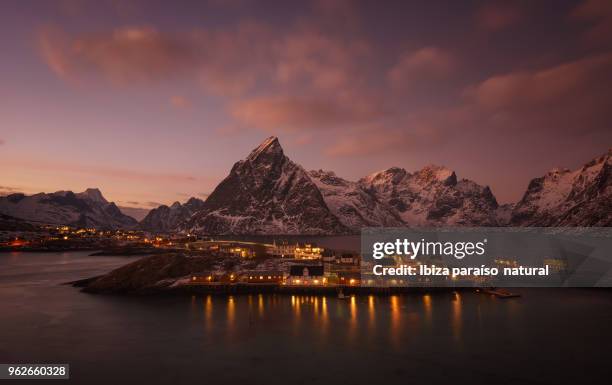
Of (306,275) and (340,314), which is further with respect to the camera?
(306,275)

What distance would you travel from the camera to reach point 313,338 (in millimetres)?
54625

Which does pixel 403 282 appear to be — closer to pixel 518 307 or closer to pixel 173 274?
pixel 518 307

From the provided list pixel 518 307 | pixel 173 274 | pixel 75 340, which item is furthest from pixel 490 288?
pixel 75 340

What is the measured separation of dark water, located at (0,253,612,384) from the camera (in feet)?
140

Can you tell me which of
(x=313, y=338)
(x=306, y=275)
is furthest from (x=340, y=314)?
(x=306, y=275)

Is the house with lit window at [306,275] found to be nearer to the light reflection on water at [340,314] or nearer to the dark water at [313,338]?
the light reflection on water at [340,314]

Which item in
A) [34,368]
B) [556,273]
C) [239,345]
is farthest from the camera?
[556,273]

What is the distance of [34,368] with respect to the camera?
146 ft

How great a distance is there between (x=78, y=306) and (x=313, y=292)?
43.6 meters

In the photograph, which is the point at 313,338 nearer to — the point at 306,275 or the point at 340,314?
the point at 340,314

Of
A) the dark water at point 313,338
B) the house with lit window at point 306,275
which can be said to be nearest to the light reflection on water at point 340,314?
the dark water at point 313,338

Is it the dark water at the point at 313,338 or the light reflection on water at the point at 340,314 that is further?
the light reflection on water at the point at 340,314

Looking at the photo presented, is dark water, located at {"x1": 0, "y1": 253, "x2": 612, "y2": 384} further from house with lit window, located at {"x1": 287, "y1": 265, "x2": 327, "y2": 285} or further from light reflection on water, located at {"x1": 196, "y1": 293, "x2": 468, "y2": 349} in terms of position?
house with lit window, located at {"x1": 287, "y1": 265, "x2": 327, "y2": 285}

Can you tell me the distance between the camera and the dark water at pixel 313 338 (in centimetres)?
4259
